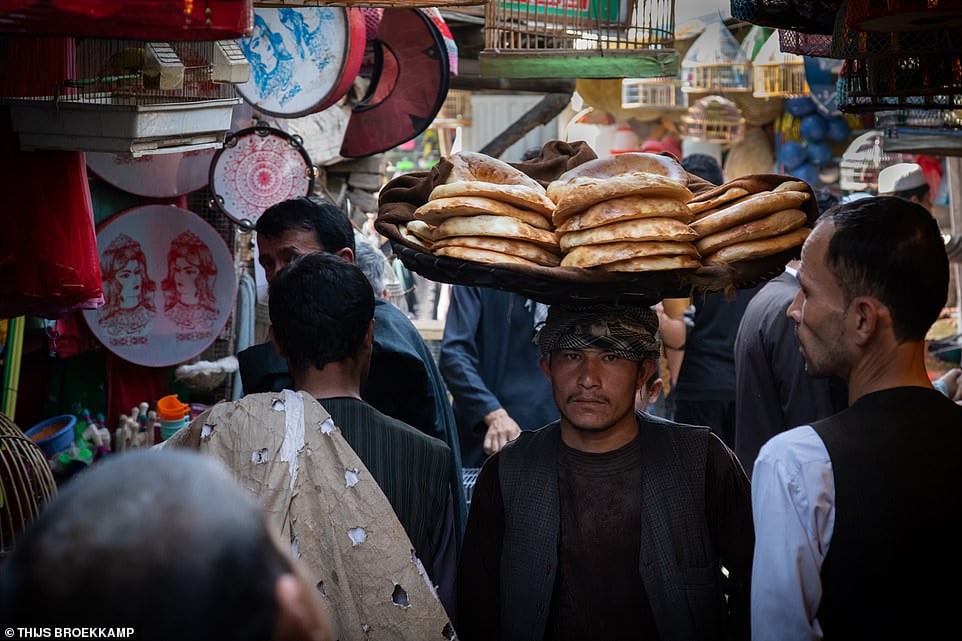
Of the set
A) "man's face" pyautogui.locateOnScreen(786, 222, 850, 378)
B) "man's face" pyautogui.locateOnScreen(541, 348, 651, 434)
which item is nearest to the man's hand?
"man's face" pyautogui.locateOnScreen(541, 348, 651, 434)

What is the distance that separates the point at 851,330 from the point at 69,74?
2200 mm

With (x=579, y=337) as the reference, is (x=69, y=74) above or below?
above

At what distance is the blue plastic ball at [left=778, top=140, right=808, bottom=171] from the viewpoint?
11328 mm

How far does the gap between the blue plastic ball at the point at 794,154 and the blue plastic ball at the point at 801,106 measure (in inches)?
11.6

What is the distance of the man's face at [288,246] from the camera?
3449 mm

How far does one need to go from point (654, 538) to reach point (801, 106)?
9.39 m

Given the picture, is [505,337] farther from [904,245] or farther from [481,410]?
[904,245]

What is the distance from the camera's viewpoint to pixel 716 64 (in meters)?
9.17

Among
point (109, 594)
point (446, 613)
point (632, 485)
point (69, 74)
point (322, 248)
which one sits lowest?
point (446, 613)

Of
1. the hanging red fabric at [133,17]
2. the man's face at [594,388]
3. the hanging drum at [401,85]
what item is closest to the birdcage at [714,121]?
the hanging drum at [401,85]

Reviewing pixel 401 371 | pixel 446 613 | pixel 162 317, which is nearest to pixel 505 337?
pixel 401 371

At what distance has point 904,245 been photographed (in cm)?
219

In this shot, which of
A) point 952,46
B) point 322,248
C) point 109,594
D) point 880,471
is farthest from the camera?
point 322,248

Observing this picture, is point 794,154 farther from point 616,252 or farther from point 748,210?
point 616,252
